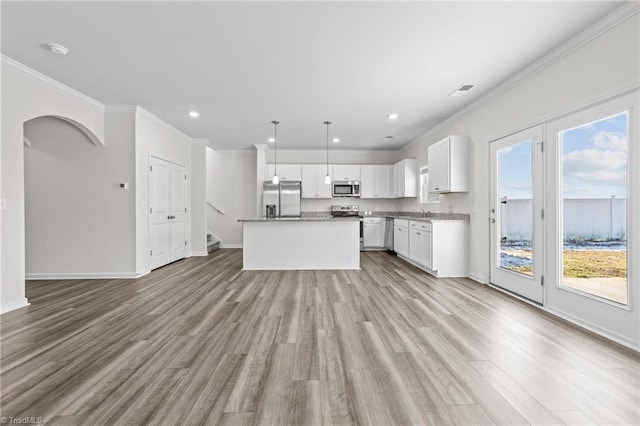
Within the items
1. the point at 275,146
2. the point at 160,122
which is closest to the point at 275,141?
the point at 275,146

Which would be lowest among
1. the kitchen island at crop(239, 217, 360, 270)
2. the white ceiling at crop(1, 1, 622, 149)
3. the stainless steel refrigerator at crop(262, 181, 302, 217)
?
the kitchen island at crop(239, 217, 360, 270)

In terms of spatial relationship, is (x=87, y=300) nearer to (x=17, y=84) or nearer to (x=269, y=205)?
(x=17, y=84)

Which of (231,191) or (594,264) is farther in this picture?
(231,191)

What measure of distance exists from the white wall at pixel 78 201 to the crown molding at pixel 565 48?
218 inches

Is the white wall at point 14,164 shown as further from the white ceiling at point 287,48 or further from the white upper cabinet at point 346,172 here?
the white upper cabinet at point 346,172

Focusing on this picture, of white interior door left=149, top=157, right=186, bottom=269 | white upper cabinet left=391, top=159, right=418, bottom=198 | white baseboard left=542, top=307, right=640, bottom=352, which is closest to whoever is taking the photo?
white baseboard left=542, top=307, right=640, bottom=352

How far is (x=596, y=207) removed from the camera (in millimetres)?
2729

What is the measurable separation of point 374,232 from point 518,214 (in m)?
4.39

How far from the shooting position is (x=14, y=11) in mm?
2520

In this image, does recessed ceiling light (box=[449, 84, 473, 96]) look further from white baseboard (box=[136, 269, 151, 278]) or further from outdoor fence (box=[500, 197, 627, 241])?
white baseboard (box=[136, 269, 151, 278])

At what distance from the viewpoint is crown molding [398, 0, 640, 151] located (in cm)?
241

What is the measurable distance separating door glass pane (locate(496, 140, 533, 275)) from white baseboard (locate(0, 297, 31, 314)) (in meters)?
5.95

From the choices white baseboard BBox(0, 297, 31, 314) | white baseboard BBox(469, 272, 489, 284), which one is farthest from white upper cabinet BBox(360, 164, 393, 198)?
white baseboard BBox(0, 297, 31, 314)

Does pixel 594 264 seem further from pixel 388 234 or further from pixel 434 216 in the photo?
pixel 388 234
